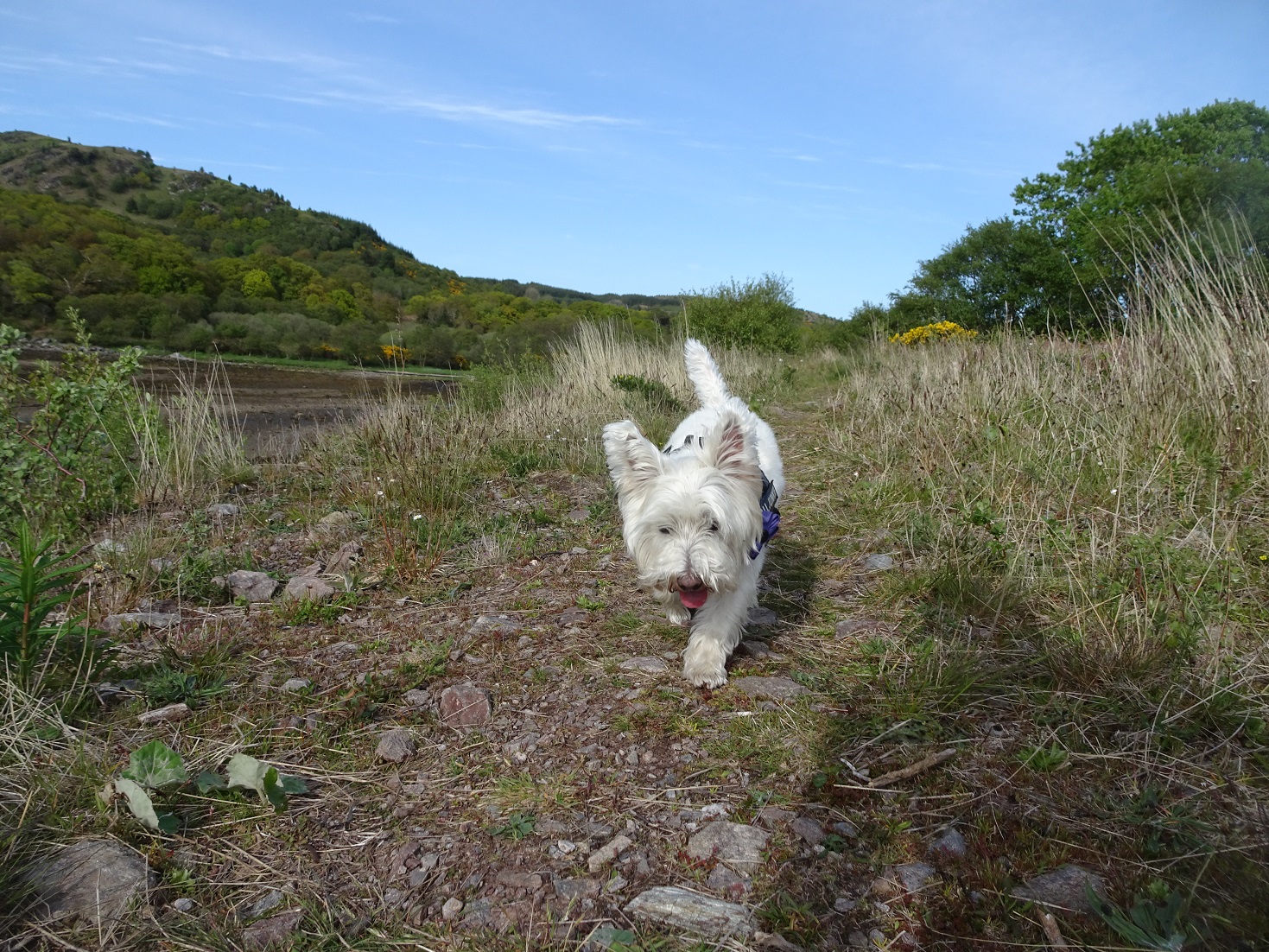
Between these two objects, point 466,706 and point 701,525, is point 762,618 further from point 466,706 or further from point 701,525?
point 466,706

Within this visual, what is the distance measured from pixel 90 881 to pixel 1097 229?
6.38 meters

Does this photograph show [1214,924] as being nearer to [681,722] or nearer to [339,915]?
[681,722]

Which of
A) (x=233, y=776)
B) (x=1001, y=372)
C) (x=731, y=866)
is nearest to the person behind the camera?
(x=731, y=866)

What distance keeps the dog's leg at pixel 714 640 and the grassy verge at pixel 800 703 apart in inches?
4.0

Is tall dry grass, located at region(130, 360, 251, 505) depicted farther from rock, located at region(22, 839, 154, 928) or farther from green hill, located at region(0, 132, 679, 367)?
rock, located at region(22, 839, 154, 928)

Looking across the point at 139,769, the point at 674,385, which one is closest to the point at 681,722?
the point at 139,769

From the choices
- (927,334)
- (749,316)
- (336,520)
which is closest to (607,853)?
(336,520)

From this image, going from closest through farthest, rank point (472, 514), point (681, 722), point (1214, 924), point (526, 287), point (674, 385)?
point (1214, 924)
point (681, 722)
point (472, 514)
point (674, 385)
point (526, 287)

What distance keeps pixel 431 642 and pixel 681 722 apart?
4.64 feet

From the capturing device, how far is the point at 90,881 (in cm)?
173

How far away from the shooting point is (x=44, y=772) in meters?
1.97

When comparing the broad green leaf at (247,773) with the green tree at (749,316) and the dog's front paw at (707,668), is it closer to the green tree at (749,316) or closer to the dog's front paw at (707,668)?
the dog's front paw at (707,668)

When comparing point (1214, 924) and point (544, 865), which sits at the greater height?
point (1214, 924)

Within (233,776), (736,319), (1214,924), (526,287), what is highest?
(526,287)
